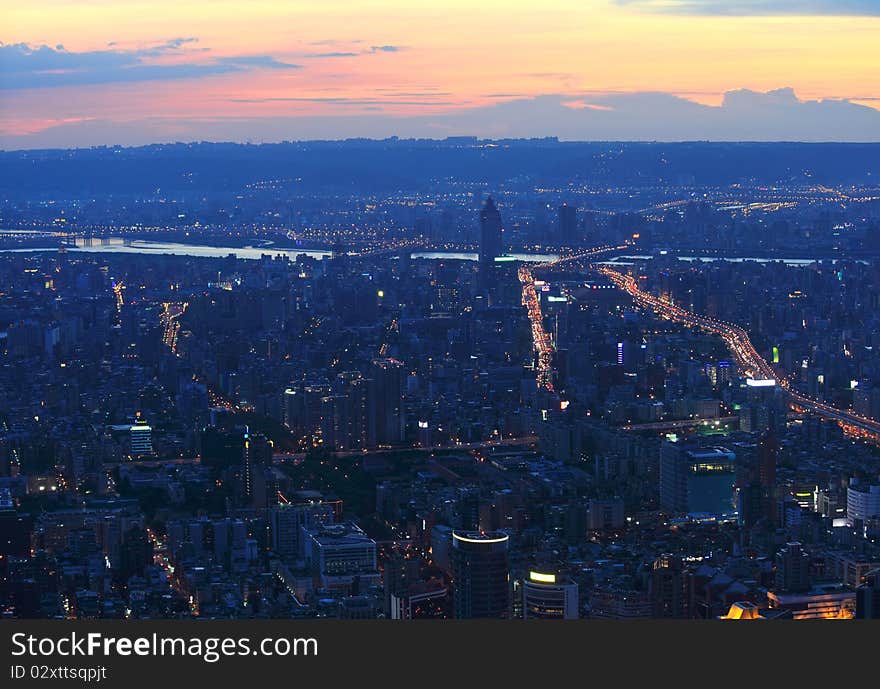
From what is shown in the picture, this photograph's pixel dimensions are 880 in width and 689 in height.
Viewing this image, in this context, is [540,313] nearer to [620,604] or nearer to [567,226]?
[567,226]

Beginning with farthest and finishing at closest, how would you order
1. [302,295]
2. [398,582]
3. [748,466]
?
[302,295] < [748,466] < [398,582]

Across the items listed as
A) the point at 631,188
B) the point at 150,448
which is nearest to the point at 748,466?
the point at 150,448

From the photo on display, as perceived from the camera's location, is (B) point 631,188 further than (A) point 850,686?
Yes

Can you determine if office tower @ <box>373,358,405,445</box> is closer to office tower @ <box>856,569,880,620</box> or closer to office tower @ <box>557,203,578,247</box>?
office tower @ <box>557,203,578,247</box>

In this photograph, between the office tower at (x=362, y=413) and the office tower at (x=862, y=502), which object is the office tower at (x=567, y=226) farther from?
the office tower at (x=862, y=502)

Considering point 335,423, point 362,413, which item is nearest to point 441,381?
point 362,413

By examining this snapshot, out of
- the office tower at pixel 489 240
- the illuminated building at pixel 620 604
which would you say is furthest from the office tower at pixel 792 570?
the office tower at pixel 489 240

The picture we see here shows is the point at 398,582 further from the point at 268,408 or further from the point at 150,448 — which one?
the point at 268,408
